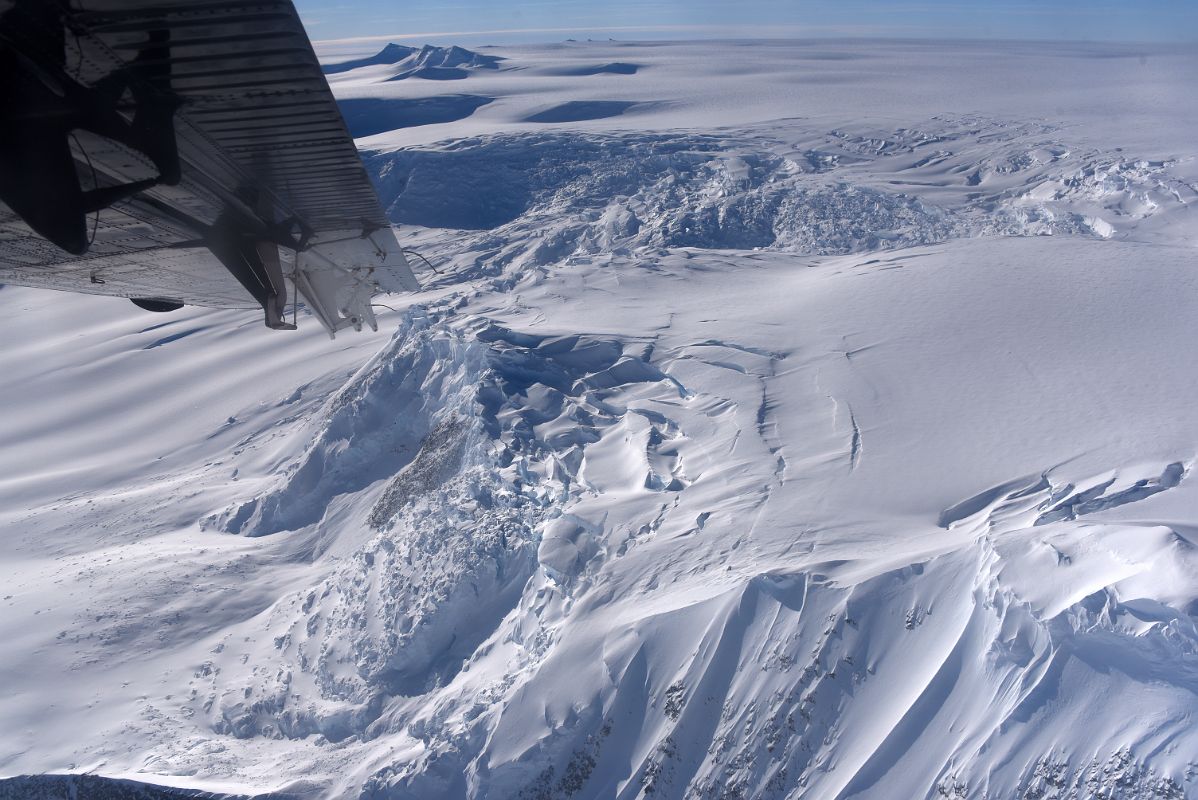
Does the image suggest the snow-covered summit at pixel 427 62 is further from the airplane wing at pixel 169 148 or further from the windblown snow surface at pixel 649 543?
the airplane wing at pixel 169 148

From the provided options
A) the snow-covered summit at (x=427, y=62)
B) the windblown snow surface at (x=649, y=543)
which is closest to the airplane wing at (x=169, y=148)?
the windblown snow surface at (x=649, y=543)

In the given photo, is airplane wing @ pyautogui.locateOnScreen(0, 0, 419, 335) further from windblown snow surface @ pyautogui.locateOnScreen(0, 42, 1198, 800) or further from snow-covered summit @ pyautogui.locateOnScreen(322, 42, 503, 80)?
snow-covered summit @ pyautogui.locateOnScreen(322, 42, 503, 80)

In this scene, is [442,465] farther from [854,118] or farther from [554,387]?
[854,118]

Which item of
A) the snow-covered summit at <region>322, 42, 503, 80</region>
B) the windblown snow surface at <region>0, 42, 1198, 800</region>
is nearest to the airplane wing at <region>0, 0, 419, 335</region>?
the windblown snow surface at <region>0, 42, 1198, 800</region>

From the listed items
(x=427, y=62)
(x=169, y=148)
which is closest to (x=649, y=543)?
(x=169, y=148)

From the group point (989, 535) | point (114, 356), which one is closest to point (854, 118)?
point (114, 356)

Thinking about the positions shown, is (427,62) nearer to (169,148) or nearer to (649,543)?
(649,543)
